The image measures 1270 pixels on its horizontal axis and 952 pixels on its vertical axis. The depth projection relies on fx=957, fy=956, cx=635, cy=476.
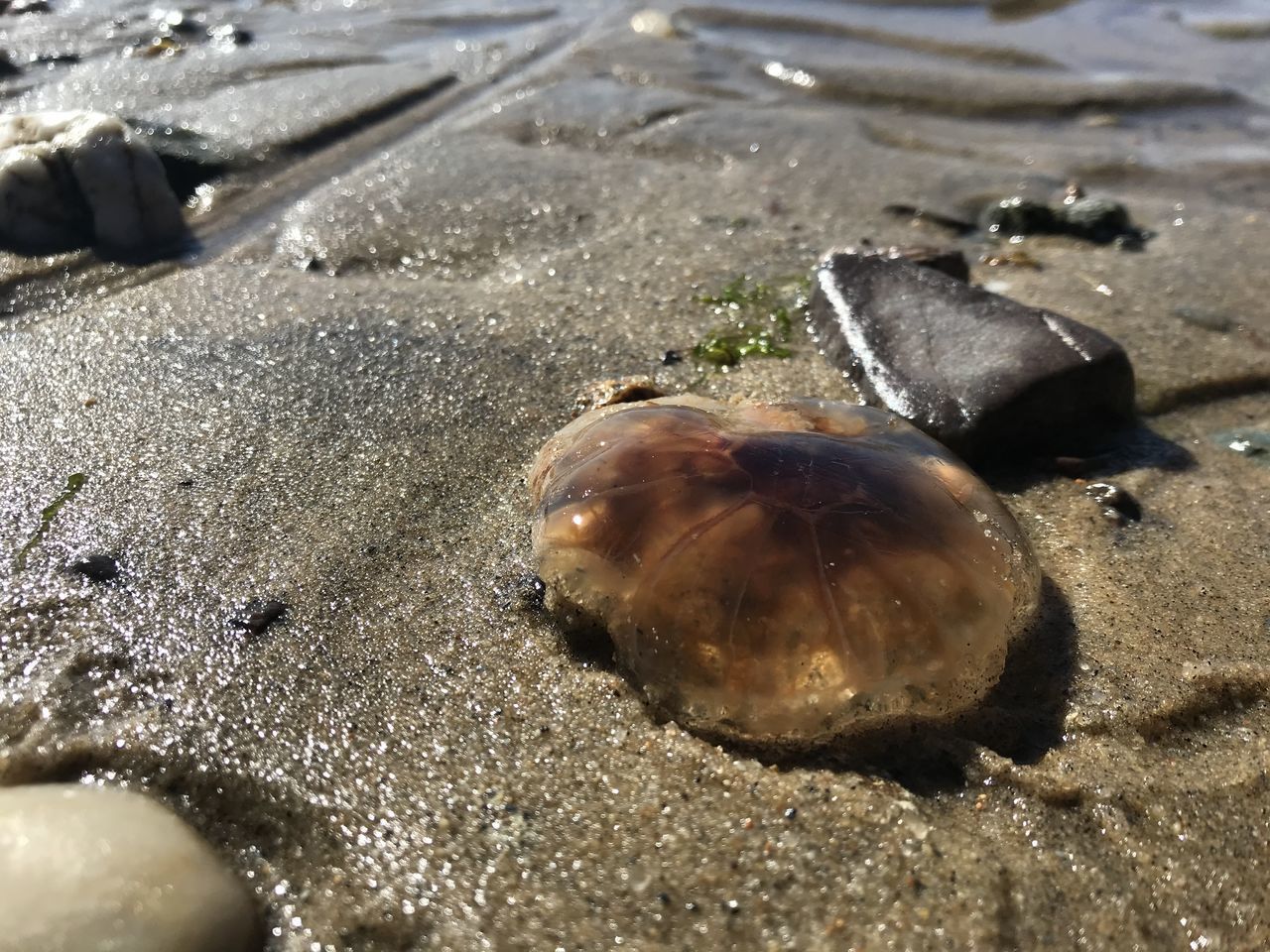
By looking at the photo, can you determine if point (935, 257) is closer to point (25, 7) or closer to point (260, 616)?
point (260, 616)

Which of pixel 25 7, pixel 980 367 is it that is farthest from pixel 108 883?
pixel 25 7

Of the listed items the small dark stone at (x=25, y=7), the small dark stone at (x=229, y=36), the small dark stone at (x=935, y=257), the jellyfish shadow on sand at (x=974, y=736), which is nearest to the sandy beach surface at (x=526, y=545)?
the jellyfish shadow on sand at (x=974, y=736)

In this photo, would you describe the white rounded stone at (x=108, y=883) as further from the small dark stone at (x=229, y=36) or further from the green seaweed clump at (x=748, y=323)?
the small dark stone at (x=229, y=36)

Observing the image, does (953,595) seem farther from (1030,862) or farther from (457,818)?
(457,818)

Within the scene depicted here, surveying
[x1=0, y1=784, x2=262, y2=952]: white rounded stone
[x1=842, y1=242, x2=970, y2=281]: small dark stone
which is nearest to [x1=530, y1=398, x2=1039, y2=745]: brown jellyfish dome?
[x1=0, y1=784, x2=262, y2=952]: white rounded stone

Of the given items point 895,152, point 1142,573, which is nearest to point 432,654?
point 1142,573

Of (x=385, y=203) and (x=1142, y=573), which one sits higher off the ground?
(x=385, y=203)

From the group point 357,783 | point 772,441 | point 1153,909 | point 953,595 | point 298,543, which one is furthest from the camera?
point 298,543
